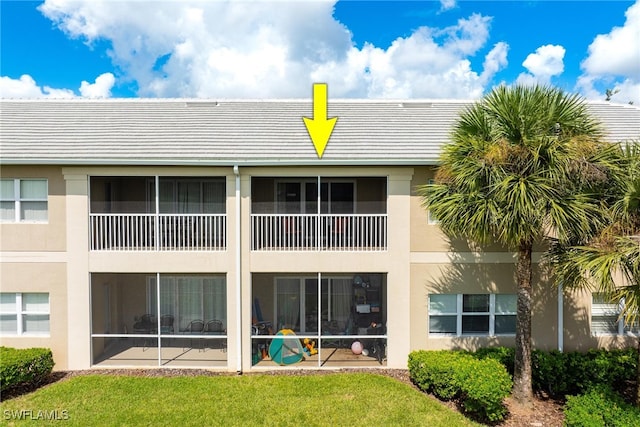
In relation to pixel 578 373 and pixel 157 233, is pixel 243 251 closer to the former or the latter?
pixel 157 233

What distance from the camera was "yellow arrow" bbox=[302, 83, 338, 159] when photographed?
11.2m

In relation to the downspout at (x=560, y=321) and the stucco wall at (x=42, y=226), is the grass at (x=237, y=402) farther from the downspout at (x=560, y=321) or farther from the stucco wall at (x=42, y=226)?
the downspout at (x=560, y=321)

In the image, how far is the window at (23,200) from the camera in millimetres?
10195

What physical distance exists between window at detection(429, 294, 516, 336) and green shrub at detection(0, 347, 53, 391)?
33.8 ft

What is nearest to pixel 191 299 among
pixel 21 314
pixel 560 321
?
pixel 21 314

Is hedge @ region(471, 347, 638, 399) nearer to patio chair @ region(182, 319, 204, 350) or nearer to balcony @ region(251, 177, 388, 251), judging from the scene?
balcony @ region(251, 177, 388, 251)

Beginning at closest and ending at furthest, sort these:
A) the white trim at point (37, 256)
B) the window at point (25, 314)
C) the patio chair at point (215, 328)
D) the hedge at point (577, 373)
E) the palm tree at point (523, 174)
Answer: the palm tree at point (523, 174), the hedge at point (577, 373), the white trim at point (37, 256), the window at point (25, 314), the patio chair at point (215, 328)

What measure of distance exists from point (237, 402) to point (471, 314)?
673 cm

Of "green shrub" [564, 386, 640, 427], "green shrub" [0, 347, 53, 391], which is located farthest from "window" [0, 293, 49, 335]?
"green shrub" [564, 386, 640, 427]

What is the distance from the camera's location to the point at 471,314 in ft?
34.6

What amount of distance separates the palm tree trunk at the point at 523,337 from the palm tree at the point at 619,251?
0.66 m

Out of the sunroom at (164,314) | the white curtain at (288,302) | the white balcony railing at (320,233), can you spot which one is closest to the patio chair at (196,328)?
the sunroom at (164,314)

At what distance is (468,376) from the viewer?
7984 millimetres

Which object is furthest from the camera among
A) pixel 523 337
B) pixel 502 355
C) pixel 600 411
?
pixel 502 355
